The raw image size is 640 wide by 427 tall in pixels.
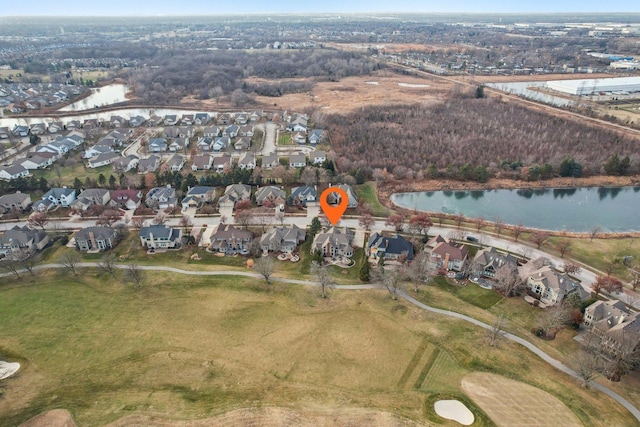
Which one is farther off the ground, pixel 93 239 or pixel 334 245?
pixel 93 239

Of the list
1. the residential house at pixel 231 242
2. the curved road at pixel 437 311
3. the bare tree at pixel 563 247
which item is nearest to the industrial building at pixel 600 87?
the bare tree at pixel 563 247

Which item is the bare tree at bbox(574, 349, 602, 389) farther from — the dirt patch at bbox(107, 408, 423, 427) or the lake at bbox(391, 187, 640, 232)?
the lake at bbox(391, 187, 640, 232)

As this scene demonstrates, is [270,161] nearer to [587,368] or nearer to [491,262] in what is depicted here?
[491,262]

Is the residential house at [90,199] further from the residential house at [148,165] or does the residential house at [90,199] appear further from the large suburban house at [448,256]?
the large suburban house at [448,256]

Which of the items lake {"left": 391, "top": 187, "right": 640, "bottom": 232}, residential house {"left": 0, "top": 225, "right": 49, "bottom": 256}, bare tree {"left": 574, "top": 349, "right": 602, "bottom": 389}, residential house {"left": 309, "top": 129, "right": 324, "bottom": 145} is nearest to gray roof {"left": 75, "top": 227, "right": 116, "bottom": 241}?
residential house {"left": 0, "top": 225, "right": 49, "bottom": 256}

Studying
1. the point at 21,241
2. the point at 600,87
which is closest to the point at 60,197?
the point at 21,241

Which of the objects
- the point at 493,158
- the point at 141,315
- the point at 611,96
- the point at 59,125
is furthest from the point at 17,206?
the point at 611,96
